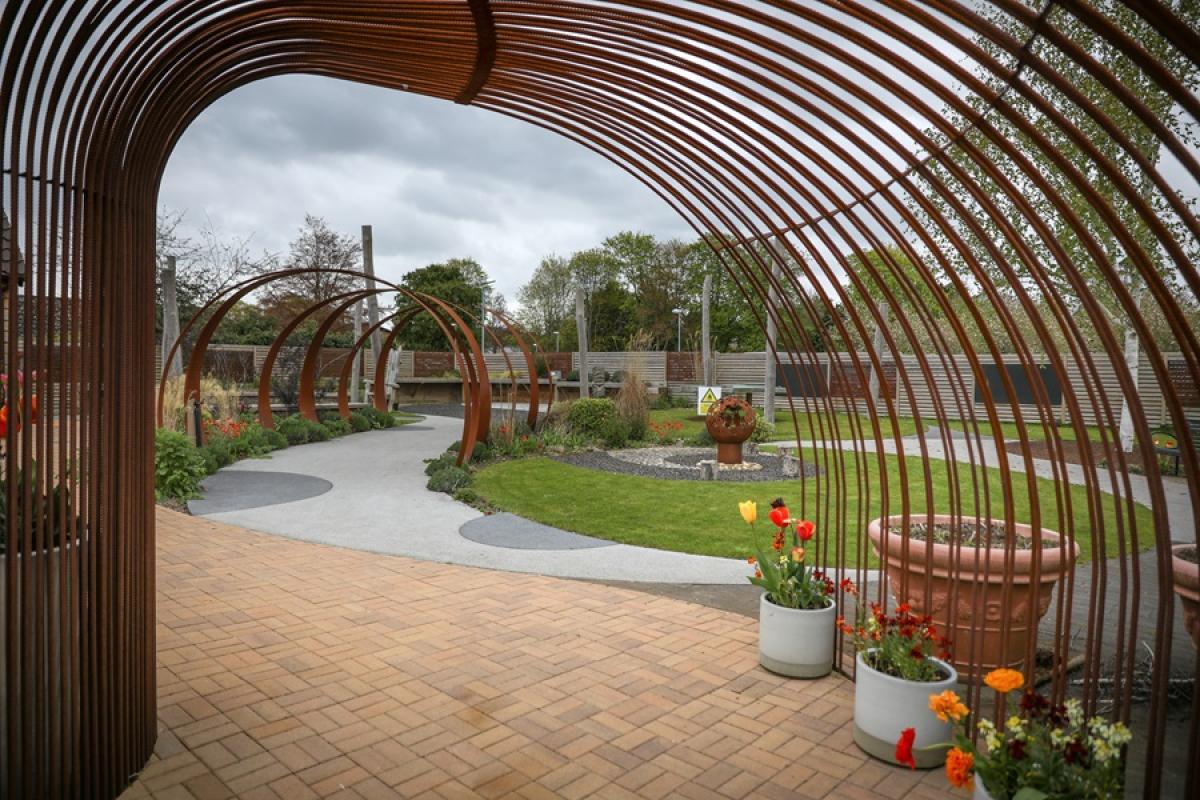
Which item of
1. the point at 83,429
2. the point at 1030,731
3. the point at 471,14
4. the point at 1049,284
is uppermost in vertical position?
the point at 471,14

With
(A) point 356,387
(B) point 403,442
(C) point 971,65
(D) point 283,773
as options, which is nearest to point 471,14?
(D) point 283,773

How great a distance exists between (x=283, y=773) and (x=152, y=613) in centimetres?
87

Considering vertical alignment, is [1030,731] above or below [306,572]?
above

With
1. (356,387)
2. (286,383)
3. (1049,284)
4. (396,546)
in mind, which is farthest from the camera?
(356,387)

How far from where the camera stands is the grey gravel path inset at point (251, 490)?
828 cm

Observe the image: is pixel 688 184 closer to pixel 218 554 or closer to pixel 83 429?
pixel 83 429

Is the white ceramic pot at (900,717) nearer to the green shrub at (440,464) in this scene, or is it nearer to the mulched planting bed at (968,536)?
the mulched planting bed at (968,536)

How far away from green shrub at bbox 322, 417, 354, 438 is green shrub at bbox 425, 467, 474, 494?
5.94 meters

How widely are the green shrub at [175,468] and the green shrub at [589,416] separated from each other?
22.5 feet

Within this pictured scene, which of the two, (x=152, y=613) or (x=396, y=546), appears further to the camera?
(x=396, y=546)

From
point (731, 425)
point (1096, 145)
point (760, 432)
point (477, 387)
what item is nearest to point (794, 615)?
point (1096, 145)

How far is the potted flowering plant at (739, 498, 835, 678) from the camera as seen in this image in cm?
406

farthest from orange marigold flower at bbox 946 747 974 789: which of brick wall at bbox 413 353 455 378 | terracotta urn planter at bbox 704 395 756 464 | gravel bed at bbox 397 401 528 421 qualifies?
brick wall at bbox 413 353 455 378

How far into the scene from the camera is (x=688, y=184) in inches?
163
